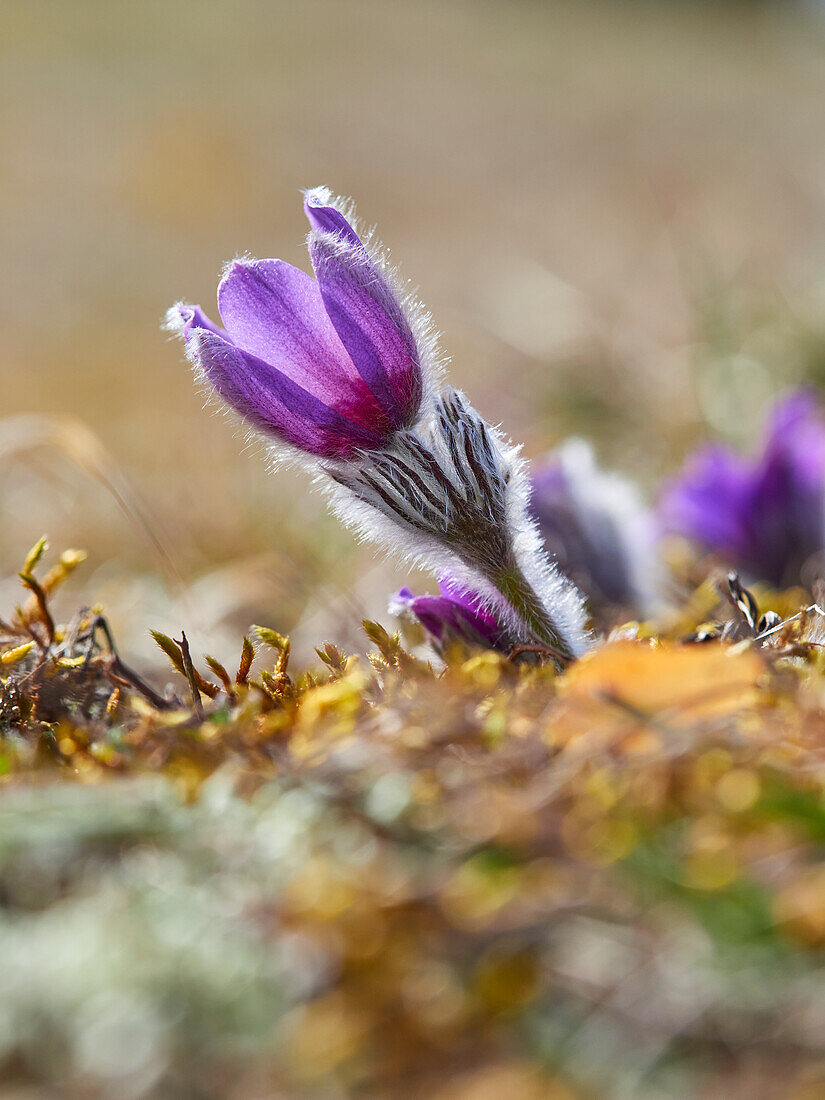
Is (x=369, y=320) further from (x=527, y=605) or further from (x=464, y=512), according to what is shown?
(x=527, y=605)

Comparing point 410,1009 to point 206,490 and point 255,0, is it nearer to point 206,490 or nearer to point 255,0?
point 206,490

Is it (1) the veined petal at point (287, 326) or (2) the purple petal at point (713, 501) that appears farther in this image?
(2) the purple petal at point (713, 501)

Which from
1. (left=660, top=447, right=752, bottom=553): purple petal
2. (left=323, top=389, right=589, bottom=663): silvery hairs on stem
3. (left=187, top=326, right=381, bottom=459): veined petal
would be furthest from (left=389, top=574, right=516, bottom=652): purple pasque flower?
(left=660, top=447, right=752, bottom=553): purple petal

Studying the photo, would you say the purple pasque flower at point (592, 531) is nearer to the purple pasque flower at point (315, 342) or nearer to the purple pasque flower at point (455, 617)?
the purple pasque flower at point (455, 617)

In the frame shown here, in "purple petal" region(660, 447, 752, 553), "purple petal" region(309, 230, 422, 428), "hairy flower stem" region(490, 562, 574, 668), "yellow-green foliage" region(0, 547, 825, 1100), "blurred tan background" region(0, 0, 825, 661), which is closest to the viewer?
"yellow-green foliage" region(0, 547, 825, 1100)

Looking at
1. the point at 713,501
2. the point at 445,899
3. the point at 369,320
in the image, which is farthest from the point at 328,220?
the point at 713,501

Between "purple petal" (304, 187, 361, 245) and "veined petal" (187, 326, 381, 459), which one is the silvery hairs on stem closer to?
"veined petal" (187, 326, 381, 459)

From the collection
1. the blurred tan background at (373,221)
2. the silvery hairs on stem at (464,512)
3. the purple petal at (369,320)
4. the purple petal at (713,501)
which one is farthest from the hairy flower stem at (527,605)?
the purple petal at (713,501)
